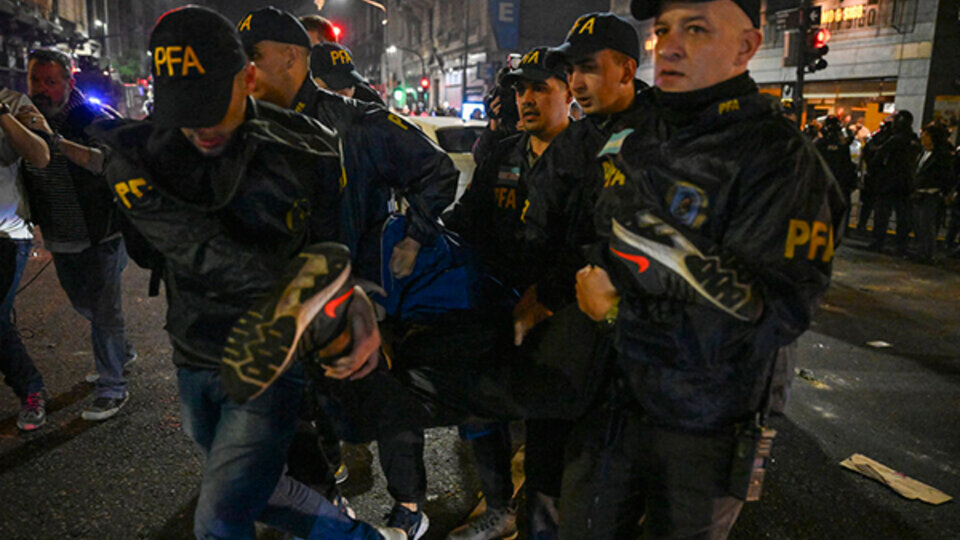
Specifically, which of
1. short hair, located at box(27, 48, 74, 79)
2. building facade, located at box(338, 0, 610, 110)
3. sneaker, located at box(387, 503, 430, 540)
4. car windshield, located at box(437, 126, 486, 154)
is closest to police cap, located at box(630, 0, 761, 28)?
sneaker, located at box(387, 503, 430, 540)

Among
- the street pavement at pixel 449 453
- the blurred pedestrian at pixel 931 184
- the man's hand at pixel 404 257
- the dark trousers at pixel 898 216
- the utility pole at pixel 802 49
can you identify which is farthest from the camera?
the utility pole at pixel 802 49

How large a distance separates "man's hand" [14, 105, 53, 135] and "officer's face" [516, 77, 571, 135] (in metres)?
2.60

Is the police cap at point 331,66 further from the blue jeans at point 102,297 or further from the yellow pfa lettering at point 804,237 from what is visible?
the yellow pfa lettering at point 804,237

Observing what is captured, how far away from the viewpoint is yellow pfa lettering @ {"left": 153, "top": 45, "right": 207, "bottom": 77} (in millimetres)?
1699

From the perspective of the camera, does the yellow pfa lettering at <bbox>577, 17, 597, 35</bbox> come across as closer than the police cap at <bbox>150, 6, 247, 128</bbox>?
No

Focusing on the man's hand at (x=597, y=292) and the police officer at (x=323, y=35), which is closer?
the man's hand at (x=597, y=292)

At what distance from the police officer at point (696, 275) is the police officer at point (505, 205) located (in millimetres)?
1031

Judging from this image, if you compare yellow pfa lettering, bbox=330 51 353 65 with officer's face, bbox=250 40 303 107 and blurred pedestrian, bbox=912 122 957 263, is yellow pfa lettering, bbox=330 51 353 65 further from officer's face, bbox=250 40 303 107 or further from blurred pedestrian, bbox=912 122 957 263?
blurred pedestrian, bbox=912 122 957 263

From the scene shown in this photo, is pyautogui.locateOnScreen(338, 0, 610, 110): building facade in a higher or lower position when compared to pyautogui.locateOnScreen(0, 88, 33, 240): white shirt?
higher

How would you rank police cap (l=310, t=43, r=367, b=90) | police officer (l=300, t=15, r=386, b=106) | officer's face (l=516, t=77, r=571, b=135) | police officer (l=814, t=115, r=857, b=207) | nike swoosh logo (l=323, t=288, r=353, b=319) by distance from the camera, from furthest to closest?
police officer (l=814, t=115, r=857, b=207), police officer (l=300, t=15, r=386, b=106), police cap (l=310, t=43, r=367, b=90), officer's face (l=516, t=77, r=571, b=135), nike swoosh logo (l=323, t=288, r=353, b=319)

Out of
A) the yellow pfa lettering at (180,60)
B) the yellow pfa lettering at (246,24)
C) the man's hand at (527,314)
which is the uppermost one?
the yellow pfa lettering at (246,24)

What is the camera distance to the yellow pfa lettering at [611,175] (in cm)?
169

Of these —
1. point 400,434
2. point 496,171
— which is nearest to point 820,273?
point 400,434

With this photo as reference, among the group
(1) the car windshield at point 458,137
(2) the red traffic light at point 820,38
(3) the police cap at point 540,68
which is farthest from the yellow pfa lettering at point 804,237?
(2) the red traffic light at point 820,38
